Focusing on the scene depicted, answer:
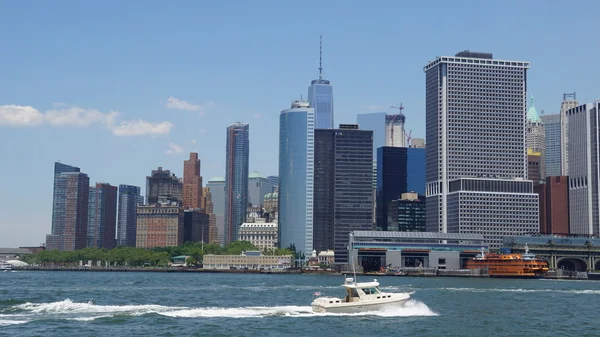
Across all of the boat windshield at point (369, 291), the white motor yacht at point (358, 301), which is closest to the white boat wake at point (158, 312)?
the white motor yacht at point (358, 301)

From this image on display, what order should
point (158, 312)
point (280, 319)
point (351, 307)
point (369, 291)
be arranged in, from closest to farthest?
point (280, 319) → point (351, 307) → point (369, 291) → point (158, 312)

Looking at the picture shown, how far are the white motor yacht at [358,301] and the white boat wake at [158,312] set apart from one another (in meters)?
0.66

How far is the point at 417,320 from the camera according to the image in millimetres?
91562

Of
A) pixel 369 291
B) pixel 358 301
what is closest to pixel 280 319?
pixel 358 301

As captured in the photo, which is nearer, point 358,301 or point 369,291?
point 358,301

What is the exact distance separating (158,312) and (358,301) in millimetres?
22945

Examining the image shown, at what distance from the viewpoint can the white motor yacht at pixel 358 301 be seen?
307 ft

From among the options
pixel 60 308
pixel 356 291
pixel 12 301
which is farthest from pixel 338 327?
pixel 12 301

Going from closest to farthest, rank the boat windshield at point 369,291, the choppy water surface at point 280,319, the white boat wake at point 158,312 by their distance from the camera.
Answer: the choppy water surface at point 280,319, the white boat wake at point 158,312, the boat windshield at point 369,291

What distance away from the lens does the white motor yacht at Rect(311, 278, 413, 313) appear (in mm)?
93562

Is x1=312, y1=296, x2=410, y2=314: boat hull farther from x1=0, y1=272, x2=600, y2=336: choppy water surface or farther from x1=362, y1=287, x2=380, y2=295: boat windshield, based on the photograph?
x1=362, y1=287, x2=380, y2=295: boat windshield

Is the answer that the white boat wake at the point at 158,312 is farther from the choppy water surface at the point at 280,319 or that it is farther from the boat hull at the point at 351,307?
the boat hull at the point at 351,307

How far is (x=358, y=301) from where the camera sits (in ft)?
308

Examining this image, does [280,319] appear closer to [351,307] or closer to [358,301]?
[351,307]
